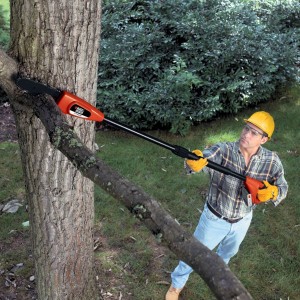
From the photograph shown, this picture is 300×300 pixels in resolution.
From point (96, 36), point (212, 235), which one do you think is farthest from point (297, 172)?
point (96, 36)

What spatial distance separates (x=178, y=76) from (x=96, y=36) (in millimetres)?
3633

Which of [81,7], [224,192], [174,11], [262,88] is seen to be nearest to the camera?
[81,7]

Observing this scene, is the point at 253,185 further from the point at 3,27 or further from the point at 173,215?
the point at 3,27

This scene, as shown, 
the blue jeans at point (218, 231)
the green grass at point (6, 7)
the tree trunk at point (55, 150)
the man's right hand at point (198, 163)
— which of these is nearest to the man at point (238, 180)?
the blue jeans at point (218, 231)

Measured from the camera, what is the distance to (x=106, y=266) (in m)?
3.92

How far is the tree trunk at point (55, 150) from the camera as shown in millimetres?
2020

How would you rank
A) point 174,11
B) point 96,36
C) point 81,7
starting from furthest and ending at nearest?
point 174,11 → point 96,36 → point 81,7

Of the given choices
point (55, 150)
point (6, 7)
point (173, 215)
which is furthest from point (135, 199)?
point (6, 7)

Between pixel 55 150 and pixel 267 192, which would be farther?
pixel 267 192

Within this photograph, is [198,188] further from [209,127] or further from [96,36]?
[96,36]

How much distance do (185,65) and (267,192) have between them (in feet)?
11.7

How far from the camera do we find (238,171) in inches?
116

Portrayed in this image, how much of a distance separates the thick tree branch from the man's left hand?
142cm

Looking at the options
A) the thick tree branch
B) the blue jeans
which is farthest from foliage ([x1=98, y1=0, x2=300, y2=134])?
the thick tree branch
